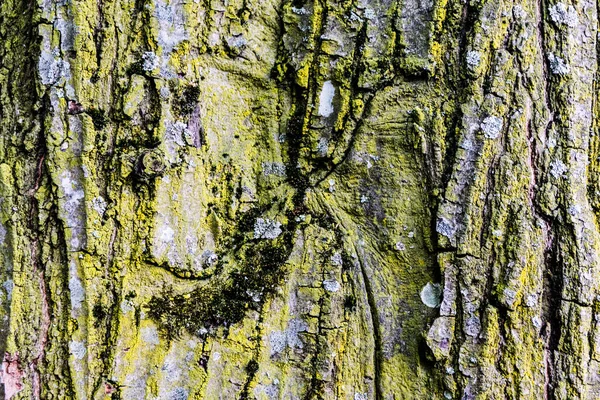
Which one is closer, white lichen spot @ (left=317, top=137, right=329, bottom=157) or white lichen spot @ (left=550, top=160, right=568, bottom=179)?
white lichen spot @ (left=550, top=160, right=568, bottom=179)

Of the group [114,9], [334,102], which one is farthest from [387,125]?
[114,9]

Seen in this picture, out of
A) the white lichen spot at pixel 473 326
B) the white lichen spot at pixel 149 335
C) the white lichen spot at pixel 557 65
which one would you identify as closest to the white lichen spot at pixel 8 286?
the white lichen spot at pixel 149 335

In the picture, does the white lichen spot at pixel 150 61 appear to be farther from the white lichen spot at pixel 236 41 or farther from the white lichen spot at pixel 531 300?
the white lichen spot at pixel 531 300

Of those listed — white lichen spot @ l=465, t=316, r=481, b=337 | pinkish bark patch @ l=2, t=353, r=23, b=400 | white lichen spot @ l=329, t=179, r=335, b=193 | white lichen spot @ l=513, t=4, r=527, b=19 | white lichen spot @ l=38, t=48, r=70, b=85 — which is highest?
white lichen spot @ l=513, t=4, r=527, b=19

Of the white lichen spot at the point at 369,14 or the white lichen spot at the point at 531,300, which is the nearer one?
the white lichen spot at the point at 531,300

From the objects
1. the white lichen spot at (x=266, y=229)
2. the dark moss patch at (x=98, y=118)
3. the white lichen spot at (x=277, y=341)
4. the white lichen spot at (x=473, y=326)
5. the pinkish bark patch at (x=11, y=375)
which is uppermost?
the dark moss patch at (x=98, y=118)

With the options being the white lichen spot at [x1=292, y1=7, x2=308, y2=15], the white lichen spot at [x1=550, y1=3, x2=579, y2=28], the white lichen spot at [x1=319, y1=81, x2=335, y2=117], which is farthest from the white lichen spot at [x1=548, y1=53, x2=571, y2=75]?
the white lichen spot at [x1=292, y1=7, x2=308, y2=15]

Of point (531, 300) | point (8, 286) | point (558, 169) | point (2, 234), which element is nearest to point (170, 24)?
point (2, 234)

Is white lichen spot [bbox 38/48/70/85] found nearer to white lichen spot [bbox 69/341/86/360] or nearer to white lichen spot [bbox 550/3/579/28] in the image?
white lichen spot [bbox 69/341/86/360]
